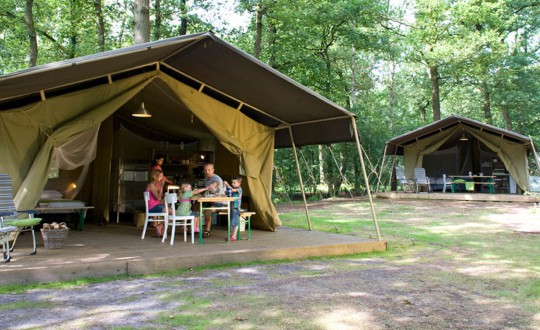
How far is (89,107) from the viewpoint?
5926 millimetres

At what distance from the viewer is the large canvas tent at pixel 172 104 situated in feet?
16.9

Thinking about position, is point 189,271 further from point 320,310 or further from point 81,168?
point 81,168

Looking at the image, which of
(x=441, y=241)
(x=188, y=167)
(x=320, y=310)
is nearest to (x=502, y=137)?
(x=441, y=241)

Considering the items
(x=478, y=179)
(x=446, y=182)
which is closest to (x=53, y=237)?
(x=446, y=182)

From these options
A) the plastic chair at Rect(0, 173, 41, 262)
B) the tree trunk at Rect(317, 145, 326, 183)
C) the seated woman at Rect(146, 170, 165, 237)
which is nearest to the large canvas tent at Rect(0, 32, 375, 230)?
the plastic chair at Rect(0, 173, 41, 262)

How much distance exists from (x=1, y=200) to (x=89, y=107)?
5.16 feet

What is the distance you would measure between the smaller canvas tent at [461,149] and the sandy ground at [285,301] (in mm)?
11376

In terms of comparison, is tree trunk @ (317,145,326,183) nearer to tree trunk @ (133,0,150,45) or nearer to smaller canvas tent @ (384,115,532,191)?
smaller canvas tent @ (384,115,532,191)

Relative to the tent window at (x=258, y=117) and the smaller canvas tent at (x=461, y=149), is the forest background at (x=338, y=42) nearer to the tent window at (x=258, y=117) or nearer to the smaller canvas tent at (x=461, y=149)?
the smaller canvas tent at (x=461, y=149)

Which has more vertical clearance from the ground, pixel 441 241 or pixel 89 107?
pixel 89 107

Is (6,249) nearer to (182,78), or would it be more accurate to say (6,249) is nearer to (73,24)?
(182,78)

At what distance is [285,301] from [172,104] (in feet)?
15.6

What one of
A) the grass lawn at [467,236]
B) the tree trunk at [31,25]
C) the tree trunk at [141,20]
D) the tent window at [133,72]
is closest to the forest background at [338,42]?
the tree trunk at [31,25]

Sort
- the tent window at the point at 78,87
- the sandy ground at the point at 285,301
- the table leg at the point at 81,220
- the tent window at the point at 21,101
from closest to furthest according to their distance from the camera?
1. the sandy ground at the point at 285,301
2. the tent window at the point at 21,101
3. the tent window at the point at 78,87
4. the table leg at the point at 81,220
